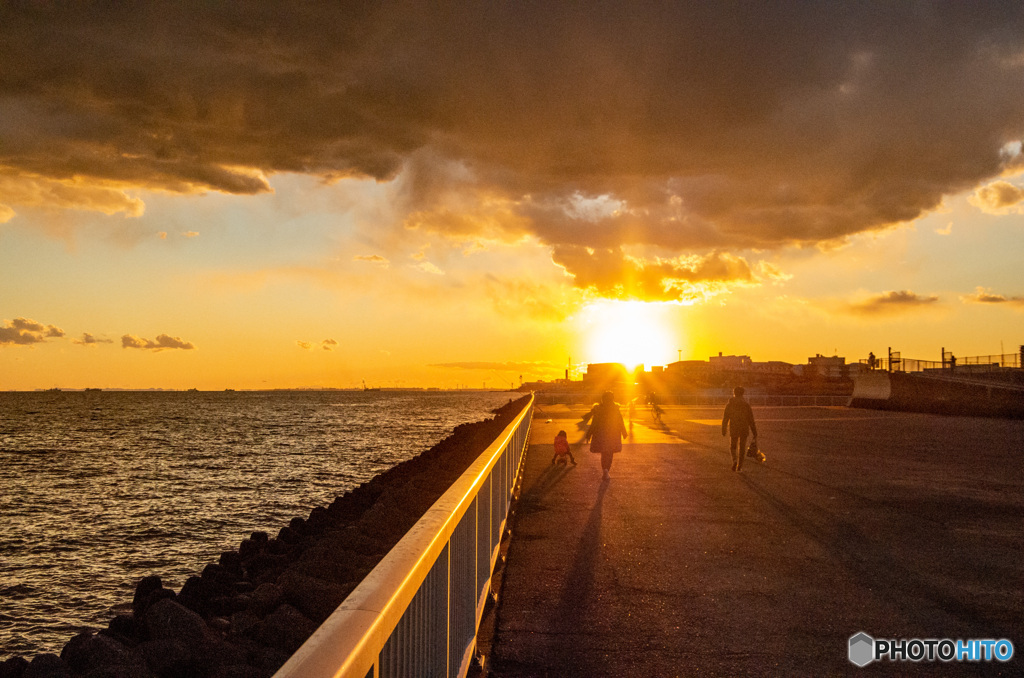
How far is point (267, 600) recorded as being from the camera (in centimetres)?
915

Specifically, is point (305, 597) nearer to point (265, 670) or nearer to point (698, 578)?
point (265, 670)

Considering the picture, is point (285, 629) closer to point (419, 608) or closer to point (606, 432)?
point (419, 608)

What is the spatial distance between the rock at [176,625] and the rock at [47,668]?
805 mm

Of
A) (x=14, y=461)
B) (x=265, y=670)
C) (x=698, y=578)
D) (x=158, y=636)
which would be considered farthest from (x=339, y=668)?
(x=14, y=461)

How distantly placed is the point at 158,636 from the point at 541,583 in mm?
3852

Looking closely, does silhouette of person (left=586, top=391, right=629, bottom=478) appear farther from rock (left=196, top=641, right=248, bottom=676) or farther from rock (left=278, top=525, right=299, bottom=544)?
rock (left=196, top=641, right=248, bottom=676)

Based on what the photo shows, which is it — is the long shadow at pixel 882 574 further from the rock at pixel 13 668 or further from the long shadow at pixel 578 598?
the rock at pixel 13 668

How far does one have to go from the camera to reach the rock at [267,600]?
29.4 feet

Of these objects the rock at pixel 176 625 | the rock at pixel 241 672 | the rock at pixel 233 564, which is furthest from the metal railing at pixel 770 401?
the rock at pixel 241 672

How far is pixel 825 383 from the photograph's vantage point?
93188 mm

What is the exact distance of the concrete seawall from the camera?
52469mm

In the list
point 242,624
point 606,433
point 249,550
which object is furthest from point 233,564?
point 606,433

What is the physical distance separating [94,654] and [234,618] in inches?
70.6

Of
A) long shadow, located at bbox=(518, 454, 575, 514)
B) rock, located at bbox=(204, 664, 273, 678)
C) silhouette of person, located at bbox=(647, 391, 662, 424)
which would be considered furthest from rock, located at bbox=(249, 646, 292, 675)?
silhouette of person, located at bbox=(647, 391, 662, 424)
